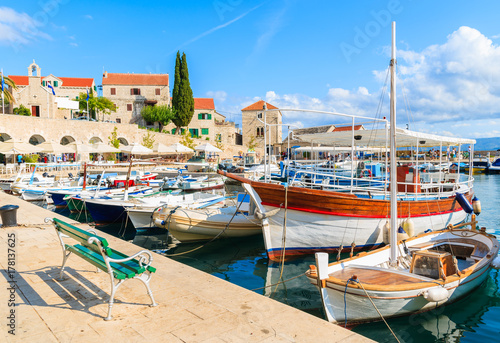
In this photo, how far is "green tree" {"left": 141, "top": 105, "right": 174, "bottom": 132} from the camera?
2094 inches

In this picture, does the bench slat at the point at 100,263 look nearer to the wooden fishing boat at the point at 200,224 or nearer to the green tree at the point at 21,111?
the wooden fishing boat at the point at 200,224

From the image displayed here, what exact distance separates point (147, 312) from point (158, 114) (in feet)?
170

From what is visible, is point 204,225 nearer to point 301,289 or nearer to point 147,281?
point 301,289

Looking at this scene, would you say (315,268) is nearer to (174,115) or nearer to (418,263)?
(418,263)

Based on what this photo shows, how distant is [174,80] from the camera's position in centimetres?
5300

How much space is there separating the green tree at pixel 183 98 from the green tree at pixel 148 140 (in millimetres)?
7987

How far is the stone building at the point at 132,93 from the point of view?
55.2 meters

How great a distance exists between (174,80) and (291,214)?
48.1 metres

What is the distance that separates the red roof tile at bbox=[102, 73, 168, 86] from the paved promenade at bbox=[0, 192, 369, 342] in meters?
54.2

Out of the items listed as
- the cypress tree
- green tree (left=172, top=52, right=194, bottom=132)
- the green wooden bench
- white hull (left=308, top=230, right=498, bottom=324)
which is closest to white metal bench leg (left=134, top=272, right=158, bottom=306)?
the green wooden bench

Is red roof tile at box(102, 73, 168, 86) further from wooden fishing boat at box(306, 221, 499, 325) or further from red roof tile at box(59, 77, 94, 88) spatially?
wooden fishing boat at box(306, 221, 499, 325)

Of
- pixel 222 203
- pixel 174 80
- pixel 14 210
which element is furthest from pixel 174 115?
pixel 14 210

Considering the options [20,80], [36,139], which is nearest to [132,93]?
[20,80]

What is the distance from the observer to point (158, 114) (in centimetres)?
5319
